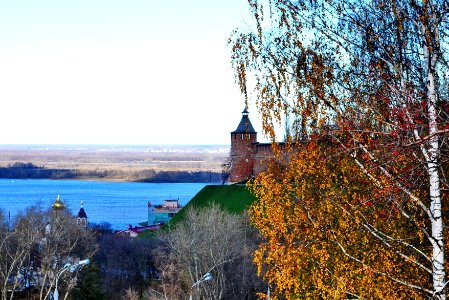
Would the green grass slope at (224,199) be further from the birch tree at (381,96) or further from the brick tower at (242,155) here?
the birch tree at (381,96)

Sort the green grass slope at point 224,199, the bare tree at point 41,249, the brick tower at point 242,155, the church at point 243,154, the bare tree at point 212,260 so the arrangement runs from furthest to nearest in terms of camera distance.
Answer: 1. the brick tower at point 242,155
2. the church at point 243,154
3. the green grass slope at point 224,199
4. the bare tree at point 41,249
5. the bare tree at point 212,260

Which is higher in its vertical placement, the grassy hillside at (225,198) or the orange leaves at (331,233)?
the orange leaves at (331,233)

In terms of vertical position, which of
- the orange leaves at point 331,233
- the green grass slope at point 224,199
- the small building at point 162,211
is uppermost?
the orange leaves at point 331,233

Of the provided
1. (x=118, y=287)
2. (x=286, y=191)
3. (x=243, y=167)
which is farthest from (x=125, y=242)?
(x=286, y=191)

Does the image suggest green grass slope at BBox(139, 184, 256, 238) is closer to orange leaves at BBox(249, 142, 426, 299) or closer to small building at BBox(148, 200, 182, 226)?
small building at BBox(148, 200, 182, 226)

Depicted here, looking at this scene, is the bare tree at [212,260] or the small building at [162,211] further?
the small building at [162,211]

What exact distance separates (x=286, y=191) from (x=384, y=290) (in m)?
2.11

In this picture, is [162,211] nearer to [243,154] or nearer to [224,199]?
[243,154]

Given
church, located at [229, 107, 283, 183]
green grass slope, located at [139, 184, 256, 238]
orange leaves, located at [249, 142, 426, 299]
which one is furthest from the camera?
church, located at [229, 107, 283, 183]

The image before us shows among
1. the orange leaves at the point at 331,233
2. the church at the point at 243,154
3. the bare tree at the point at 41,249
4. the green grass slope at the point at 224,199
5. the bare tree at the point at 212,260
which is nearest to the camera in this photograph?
the orange leaves at the point at 331,233

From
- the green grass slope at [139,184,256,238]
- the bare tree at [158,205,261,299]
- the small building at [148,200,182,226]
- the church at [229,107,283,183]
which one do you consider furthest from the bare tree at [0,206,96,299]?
the small building at [148,200,182,226]

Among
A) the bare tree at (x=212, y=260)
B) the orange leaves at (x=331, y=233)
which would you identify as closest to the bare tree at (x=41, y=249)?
the bare tree at (x=212, y=260)

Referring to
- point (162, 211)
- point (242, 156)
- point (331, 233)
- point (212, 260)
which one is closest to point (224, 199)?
point (242, 156)

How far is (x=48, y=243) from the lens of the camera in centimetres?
2753
